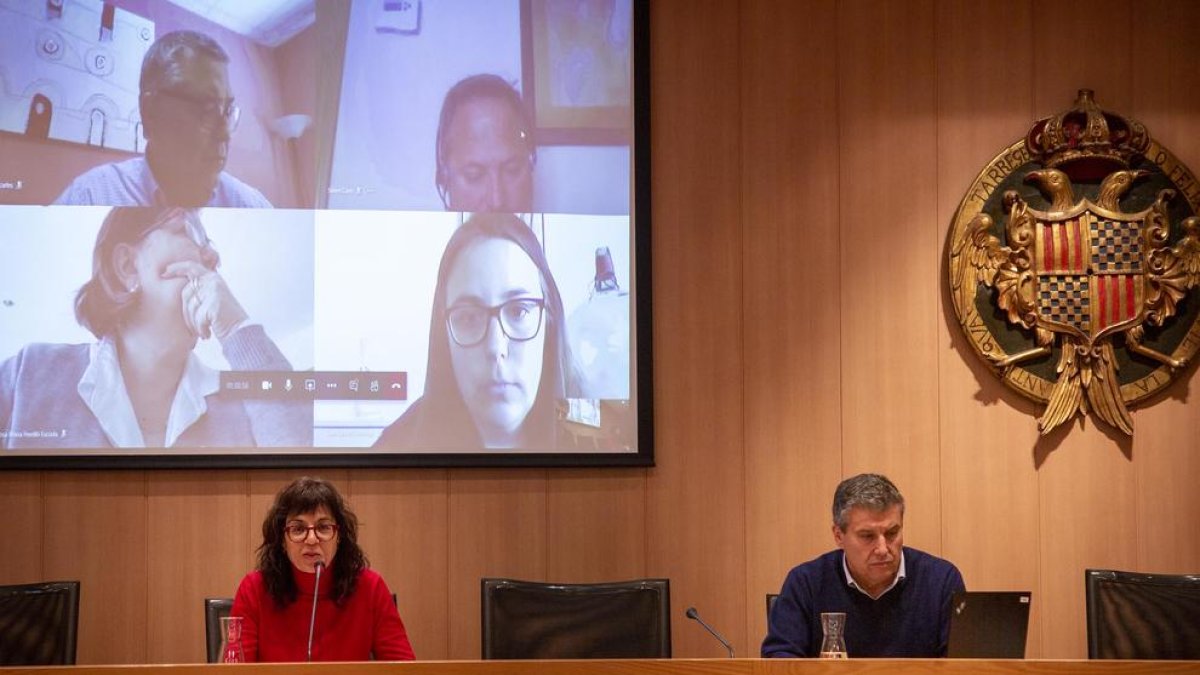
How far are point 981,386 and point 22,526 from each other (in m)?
3.10

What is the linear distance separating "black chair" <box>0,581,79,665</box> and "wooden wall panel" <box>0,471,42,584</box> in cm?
63

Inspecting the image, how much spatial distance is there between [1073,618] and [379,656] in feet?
7.83

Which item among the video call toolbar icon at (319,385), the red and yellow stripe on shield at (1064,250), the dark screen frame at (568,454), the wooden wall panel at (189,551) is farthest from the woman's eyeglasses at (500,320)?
the red and yellow stripe on shield at (1064,250)

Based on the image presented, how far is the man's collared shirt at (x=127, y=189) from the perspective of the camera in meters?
4.03

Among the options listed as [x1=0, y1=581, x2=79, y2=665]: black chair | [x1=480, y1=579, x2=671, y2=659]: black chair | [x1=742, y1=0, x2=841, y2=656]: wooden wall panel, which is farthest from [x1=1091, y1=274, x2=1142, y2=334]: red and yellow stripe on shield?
[x1=0, y1=581, x2=79, y2=665]: black chair

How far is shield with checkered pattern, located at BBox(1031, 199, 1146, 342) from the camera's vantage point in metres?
4.36

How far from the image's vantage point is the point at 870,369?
4.34m

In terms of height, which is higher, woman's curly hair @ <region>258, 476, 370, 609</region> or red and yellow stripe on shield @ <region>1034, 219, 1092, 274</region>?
red and yellow stripe on shield @ <region>1034, 219, 1092, 274</region>

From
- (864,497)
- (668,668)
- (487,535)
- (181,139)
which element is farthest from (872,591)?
(181,139)

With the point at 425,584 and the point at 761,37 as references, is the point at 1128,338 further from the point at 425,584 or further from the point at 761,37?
the point at 425,584

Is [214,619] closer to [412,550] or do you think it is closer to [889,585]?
[412,550]

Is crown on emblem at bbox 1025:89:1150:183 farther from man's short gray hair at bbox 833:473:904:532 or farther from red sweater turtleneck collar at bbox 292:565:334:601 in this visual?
red sweater turtleneck collar at bbox 292:565:334:601

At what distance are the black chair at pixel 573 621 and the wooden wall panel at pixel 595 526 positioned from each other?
2.39 feet

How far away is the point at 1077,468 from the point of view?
4.37 meters
